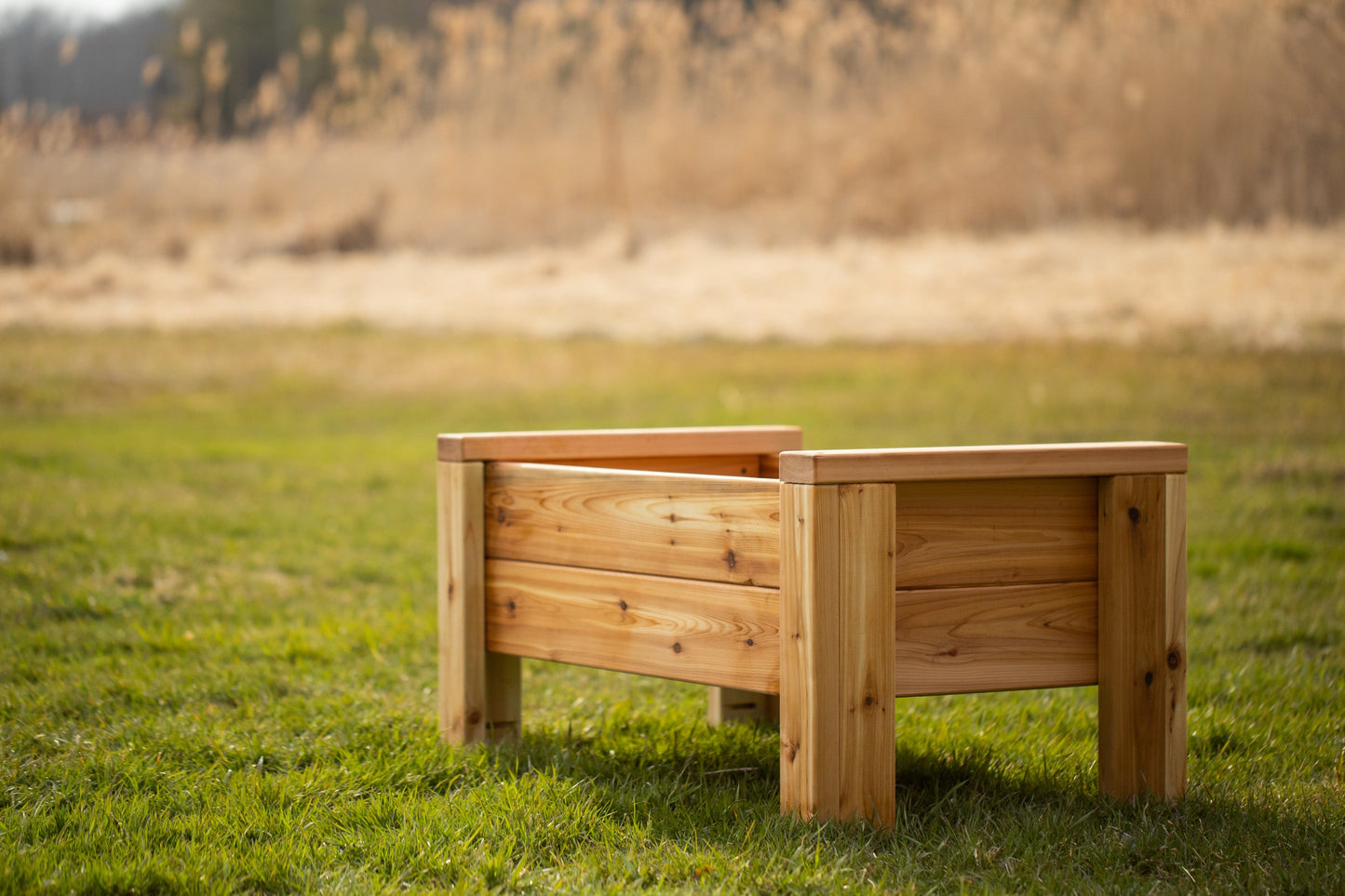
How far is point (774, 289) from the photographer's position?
417 inches

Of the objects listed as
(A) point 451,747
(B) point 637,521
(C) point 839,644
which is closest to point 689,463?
(B) point 637,521

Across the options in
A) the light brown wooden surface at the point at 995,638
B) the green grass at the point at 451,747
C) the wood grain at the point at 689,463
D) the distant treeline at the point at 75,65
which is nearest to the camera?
the green grass at the point at 451,747

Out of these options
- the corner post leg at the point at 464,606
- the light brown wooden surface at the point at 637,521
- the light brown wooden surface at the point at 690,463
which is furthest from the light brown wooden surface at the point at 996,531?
the corner post leg at the point at 464,606

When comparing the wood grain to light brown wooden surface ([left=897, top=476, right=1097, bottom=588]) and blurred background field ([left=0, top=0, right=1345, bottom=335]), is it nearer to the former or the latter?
light brown wooden surface ([left=897, top=476, right=1097, bottom=588])

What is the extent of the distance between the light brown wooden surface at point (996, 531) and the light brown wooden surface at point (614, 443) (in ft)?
2.79

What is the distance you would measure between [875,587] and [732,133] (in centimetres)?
1007

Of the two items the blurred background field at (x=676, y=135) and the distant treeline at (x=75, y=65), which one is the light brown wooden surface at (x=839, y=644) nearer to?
the blurred background field at (x=676, y=135)

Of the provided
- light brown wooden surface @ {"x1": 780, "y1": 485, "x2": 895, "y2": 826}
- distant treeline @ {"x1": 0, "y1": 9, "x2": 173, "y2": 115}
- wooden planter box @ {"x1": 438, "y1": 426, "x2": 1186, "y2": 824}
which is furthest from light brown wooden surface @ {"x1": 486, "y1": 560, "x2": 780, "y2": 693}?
distant treeline @ {"x1": 0, "y1": 9, "x2": 173, "y2": 115}

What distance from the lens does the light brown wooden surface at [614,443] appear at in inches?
110

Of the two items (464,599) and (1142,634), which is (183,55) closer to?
(464,599)

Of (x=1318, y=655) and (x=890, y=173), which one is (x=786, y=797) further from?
(x=890, y=173)

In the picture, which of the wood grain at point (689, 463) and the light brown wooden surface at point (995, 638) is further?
the wood grain at point (689, 463)

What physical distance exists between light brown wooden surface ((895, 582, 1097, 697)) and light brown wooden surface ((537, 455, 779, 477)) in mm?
844

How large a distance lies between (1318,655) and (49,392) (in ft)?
28.5
